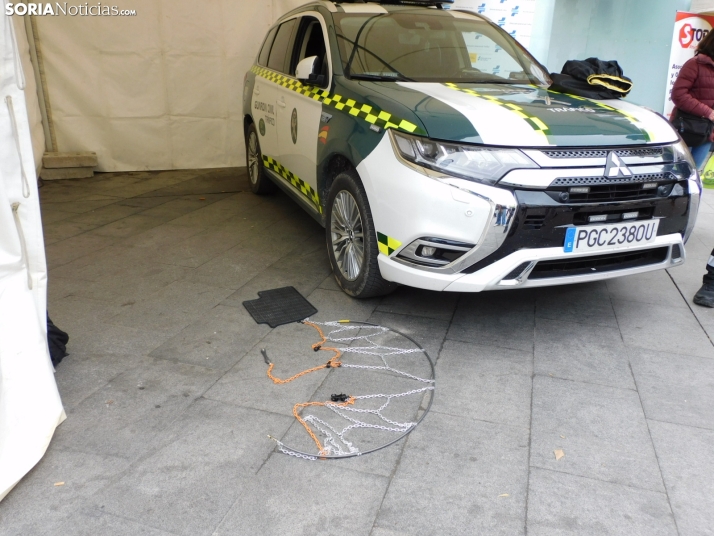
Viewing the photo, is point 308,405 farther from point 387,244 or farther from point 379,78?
point 379,78

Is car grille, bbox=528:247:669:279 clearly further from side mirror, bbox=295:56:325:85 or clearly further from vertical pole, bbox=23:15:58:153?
vertical pole, bbox=23:15:58:153

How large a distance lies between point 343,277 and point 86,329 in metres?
1.58

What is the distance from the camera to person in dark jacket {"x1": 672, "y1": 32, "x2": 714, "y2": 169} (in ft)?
17.2

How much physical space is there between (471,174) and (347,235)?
1098 mm

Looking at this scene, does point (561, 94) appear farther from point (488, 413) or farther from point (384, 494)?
point (384, 494)

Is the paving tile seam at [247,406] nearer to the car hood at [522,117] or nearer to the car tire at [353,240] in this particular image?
the car tire at [353,240]

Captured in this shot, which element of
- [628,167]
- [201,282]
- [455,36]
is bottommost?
[201,282]

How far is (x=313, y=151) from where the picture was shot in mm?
4184

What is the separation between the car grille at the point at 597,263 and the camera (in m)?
3.18

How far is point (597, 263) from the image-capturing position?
3346 mm

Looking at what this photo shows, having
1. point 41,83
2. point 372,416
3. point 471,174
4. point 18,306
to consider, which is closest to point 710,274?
point 471,174

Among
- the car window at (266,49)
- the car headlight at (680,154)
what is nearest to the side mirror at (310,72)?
the car window at (266,49)

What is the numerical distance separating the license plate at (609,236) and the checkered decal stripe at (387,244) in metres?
0.89

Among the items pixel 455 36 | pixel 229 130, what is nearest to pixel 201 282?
pixel 455 36
